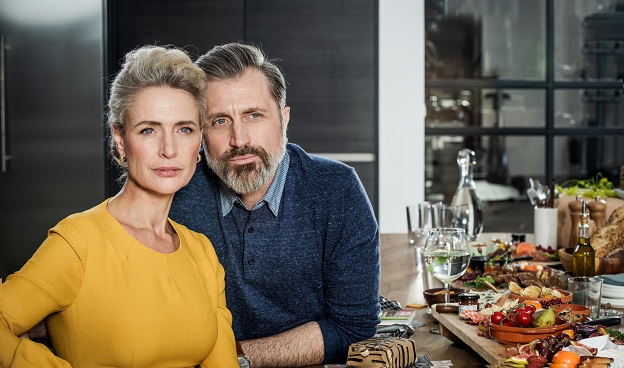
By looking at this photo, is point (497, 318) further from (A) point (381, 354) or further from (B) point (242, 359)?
(B) point (242, 359)

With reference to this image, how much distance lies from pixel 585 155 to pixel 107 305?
4.82 meters

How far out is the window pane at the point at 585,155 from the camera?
5664 mm

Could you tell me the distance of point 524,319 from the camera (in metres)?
1.58

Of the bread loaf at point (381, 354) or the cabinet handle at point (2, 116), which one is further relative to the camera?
the cabinet handle at point (2, 116)

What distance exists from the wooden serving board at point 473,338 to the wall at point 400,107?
3.39 meters

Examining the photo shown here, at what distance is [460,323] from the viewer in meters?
1.75

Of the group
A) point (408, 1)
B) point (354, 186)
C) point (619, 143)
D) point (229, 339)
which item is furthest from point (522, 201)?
point (229, 339)

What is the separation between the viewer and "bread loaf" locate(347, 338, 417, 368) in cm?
143

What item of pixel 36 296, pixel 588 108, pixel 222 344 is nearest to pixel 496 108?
pixel 588 108

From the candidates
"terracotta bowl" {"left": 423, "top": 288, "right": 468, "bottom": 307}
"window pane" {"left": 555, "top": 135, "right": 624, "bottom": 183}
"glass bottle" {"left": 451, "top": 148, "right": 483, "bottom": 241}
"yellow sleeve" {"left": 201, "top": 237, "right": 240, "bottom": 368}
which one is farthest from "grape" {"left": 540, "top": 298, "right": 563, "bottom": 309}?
"window pane" {"left": 555, "top": 135, "right": 624, "bottom": 183}

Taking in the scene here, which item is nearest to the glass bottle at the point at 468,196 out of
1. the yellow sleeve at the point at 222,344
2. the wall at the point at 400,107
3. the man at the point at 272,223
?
the man at the point at 272,223

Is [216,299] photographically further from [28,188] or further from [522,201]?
[522,201]

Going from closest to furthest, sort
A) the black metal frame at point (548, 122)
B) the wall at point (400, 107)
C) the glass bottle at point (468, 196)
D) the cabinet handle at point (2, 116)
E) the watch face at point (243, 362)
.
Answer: the watch face at point (243, 362)
the glass bottle at point (468, 196)
the cabinet handle at point (2, 116)
the wall at point (400, 107)
the black metal frame at point (548, 122)

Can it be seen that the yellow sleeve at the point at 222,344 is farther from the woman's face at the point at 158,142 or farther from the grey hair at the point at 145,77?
the grey hair at the point at 145,77
